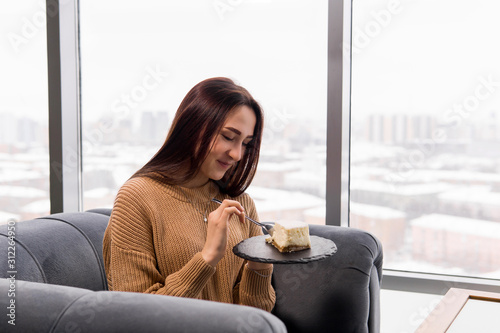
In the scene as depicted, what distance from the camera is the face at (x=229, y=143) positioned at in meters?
1.35

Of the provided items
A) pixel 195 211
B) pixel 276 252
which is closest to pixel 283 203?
pixel 195 211

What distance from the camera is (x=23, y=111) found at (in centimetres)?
256

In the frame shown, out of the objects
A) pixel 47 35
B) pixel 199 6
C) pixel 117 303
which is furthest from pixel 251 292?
pixel 47 35

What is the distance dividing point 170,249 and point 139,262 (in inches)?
4.6

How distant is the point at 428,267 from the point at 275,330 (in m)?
1.56

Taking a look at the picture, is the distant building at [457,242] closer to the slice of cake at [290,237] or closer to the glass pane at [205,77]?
the glass pane at [205,77]

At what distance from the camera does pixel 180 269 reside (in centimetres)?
126

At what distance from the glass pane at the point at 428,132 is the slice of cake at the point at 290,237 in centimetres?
90

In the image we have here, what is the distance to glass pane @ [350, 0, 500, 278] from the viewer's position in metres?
1.94

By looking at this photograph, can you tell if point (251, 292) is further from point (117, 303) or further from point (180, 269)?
point (117, 303)

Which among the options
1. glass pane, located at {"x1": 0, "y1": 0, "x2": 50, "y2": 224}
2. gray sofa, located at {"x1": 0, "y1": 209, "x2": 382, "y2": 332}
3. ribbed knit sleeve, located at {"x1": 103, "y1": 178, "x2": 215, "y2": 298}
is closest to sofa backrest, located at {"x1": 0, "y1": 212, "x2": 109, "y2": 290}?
gray sofa, located at {"x1": 0, "y1": 209, "x2": 382, "y2": 332}

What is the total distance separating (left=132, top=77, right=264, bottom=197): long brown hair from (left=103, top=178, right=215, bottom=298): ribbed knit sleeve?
0.15 metres

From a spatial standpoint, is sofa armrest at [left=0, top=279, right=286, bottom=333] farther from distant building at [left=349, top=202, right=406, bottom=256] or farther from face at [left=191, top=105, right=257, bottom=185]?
distant building at [left=349, top=202, right=406, bottom=256]

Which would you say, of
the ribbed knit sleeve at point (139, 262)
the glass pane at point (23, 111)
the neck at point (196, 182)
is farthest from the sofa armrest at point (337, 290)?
the glass pane at point (23, 111)
